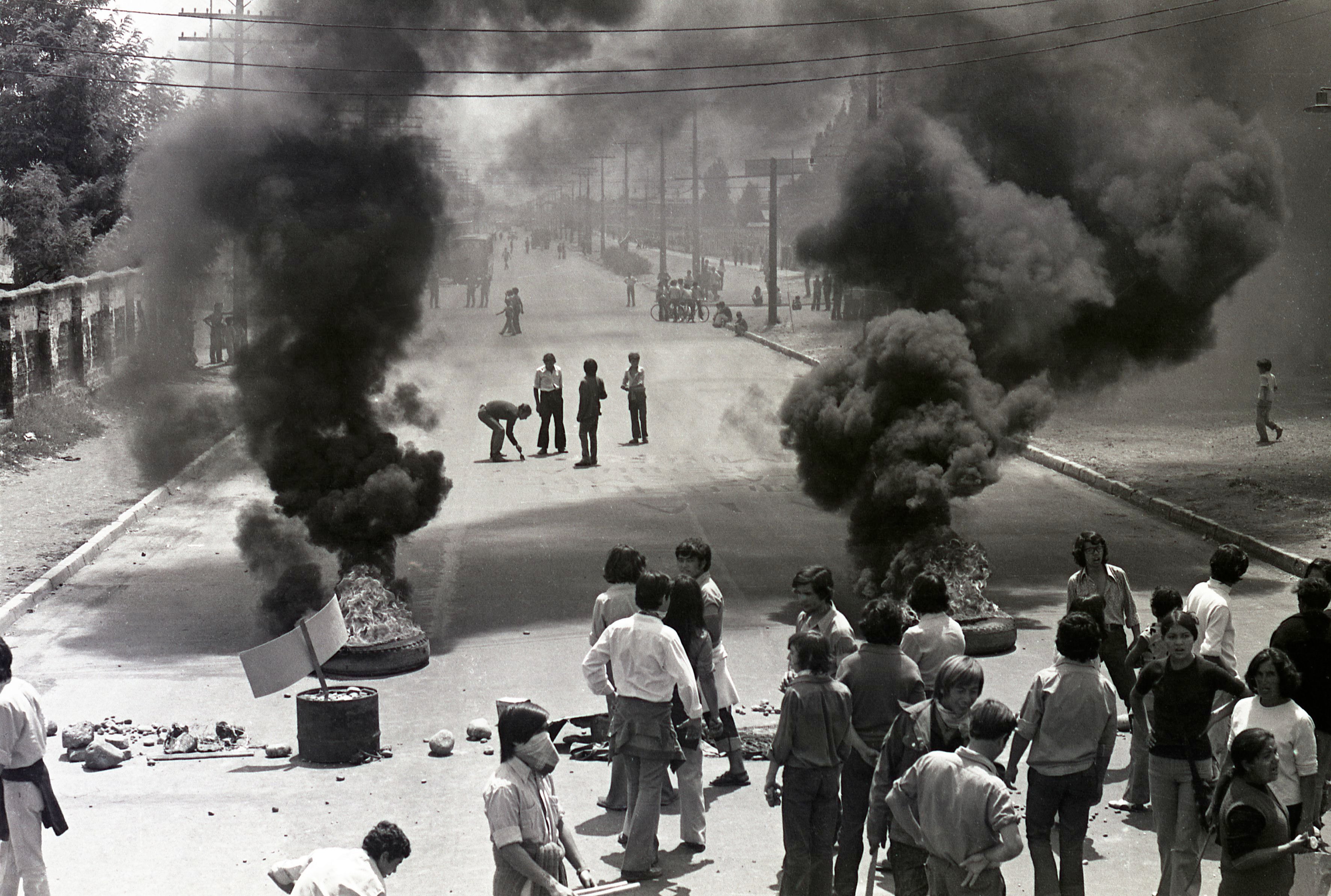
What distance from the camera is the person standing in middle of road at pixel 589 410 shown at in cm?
2202

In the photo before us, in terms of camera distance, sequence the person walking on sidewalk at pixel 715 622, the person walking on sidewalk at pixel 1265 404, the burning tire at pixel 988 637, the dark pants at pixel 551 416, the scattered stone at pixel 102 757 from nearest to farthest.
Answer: the person walking on sidewalk at pixel 715 622, the scattered stone at pixel 102 757, the burning tire at pixel 988 637, the person walking on sidewalk at pixel 1265 404, the dark pants at pixel 551 416

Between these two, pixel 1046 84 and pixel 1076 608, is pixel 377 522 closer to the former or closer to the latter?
pixel 1076 608

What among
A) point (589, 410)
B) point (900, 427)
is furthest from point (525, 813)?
point (589, 410)

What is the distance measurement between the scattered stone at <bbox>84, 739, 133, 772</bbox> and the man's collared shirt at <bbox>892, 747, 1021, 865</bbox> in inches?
237

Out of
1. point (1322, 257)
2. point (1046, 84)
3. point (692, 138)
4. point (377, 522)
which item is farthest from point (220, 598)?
point (692, 138)

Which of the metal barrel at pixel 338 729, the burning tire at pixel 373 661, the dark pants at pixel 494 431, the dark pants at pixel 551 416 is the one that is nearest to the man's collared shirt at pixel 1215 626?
the metal barrel at pixel 338 729

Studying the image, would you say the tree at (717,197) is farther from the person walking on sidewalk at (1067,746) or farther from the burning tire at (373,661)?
the person walking on sidewalk at (1067,746)

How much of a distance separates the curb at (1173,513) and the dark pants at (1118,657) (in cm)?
391

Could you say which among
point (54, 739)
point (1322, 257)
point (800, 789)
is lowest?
point (54, 739)

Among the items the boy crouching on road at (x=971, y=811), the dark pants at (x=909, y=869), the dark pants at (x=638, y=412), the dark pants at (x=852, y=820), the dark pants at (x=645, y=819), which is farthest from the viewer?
the dark pants at (x=638, y=412)

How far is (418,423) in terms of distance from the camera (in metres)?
16.2

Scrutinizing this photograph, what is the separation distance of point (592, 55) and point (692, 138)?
25.3m

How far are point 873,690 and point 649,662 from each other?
113 cm

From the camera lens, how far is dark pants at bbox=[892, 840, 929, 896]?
19.7 ft
